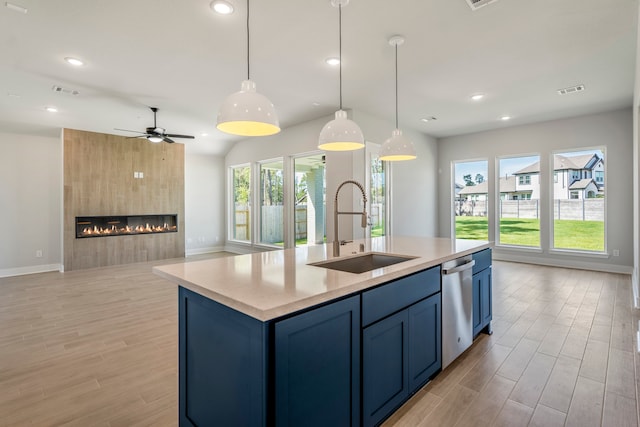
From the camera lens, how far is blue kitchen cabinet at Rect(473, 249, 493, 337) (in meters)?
2.66

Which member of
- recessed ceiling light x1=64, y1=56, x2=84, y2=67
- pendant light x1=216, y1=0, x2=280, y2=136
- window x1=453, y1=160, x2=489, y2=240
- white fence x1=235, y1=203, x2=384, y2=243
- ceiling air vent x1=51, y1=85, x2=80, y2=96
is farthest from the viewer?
window x1=453, y1=160, x2=489, y2=240

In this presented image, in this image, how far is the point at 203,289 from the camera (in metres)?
1.37

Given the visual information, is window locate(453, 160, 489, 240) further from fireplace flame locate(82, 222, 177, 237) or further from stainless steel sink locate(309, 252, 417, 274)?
fireplace flame locate(82, 222, 177, 237)

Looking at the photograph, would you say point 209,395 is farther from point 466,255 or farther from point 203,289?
point 466,255

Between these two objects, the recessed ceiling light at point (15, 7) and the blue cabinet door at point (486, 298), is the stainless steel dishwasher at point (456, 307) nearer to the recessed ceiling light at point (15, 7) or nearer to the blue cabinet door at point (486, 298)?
the blue cabinet door at point (486, 298)

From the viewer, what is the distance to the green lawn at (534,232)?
578 centimetres

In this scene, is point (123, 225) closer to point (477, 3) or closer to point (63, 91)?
point (63, 91)

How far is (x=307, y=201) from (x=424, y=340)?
16.2 feet

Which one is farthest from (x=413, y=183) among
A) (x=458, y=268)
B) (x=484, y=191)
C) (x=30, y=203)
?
(x=30, y=203)

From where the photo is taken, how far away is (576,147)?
582cm

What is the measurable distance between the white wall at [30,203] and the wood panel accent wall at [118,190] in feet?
1.59

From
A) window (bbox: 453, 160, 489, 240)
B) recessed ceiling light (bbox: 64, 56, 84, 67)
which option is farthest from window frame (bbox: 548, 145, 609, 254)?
recessed ceiling light (bbox: 64, 56, 84, 67)

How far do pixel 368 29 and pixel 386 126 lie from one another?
3.16m

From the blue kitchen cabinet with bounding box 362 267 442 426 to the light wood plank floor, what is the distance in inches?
7.4
